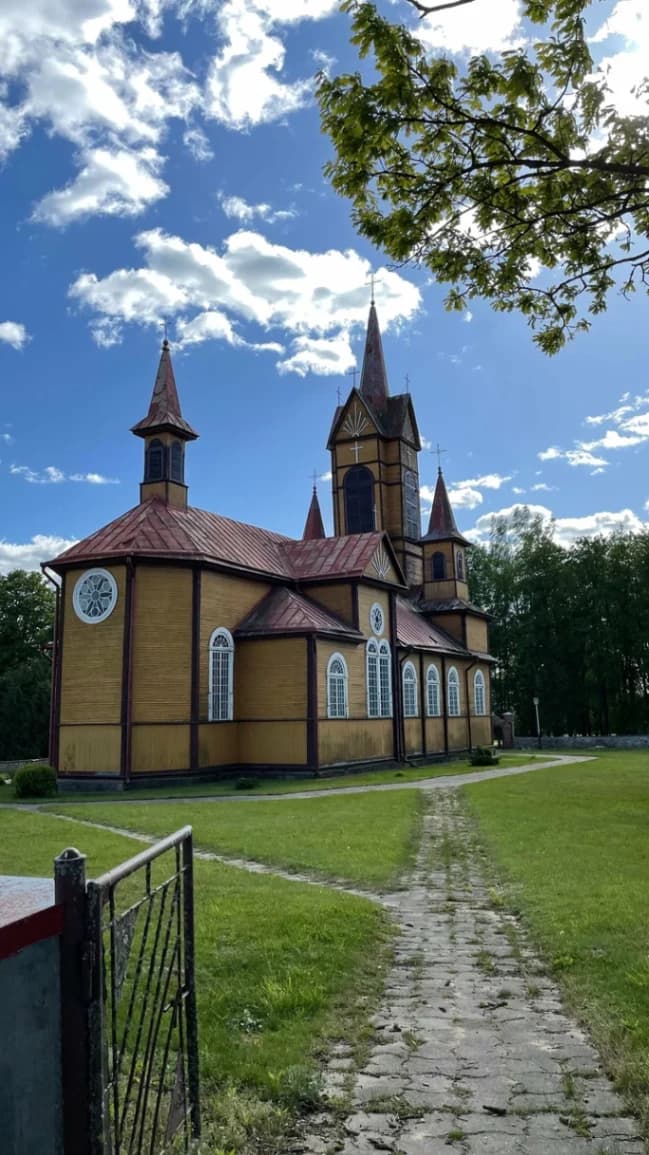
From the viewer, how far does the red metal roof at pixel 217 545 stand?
22.5m

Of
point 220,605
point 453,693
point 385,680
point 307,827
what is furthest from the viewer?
point 453,693

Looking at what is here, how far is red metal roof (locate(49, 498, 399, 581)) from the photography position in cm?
2245

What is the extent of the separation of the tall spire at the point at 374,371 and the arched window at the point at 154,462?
1996 centimetres

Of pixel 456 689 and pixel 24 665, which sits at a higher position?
pixel 24 665

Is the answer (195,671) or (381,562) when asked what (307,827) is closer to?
(195,671)

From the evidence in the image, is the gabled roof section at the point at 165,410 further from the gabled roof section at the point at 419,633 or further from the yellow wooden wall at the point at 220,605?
the gabled roof section at the point at 419,633

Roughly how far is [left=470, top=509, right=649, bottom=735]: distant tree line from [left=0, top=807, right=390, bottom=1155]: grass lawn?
4439 centimetres

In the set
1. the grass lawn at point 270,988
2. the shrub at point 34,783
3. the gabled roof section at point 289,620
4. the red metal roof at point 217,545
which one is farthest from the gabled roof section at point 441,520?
the grass lawn at point 270,988

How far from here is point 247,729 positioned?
24.0 metres

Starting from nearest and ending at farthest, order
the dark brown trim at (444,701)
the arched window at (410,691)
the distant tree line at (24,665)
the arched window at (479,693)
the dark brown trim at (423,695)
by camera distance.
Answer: the arched window at (410,691) → the dark brown trim at (423,695) → the dark brown trim at (444,701) → the arched window at (479,693) → the distant tree line at (24,665)

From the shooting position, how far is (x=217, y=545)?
80.9 feet

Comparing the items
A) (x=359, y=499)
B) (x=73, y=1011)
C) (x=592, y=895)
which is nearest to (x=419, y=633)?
(x=359, y=499)

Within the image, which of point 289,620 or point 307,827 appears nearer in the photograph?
point 307,827

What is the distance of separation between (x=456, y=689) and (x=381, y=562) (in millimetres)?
10590
